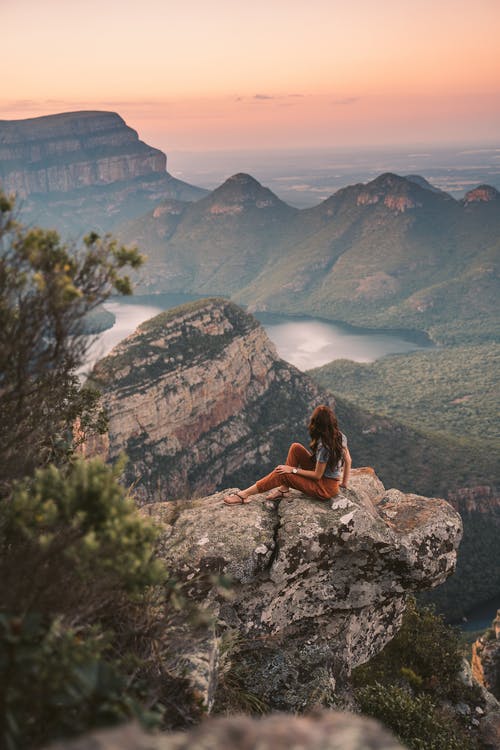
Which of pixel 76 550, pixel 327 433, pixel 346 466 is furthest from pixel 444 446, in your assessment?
pixel 76 550

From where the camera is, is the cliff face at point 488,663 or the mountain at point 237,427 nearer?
the cliff face at point 488,663

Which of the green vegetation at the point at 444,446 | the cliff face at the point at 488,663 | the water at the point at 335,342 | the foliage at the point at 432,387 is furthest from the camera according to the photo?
the water at the point at 335,342

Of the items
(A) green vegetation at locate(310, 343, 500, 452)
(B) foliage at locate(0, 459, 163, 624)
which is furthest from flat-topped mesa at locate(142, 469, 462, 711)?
(A) green vegetation at locate(310, 343, 500, 452)

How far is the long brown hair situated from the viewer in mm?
8742

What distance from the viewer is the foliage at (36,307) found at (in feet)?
17.4

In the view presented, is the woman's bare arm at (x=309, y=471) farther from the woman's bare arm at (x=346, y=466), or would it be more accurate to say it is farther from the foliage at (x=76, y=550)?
the foliage at (x=76, y=550)

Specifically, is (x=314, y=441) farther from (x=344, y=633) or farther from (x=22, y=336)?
(x=22, y=336)

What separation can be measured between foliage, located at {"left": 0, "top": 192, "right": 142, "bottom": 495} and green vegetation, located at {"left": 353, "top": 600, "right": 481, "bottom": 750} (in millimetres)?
8335

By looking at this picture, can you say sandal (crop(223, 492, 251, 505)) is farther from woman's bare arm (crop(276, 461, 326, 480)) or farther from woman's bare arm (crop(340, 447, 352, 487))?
woman's bare arm (crop(340, 447, 352, 487))

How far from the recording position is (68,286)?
4961 mm

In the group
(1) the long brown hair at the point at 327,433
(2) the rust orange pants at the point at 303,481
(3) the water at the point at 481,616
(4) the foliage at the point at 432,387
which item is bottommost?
(3) the water at the point at 481,616

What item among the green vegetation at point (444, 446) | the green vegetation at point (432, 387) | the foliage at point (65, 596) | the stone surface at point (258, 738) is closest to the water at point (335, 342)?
the green vegetation at point (432, 387)

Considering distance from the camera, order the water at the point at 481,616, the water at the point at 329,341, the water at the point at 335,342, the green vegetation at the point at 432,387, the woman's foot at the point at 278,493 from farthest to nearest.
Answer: the water at the point at 329,341 < the water at the point at 335,342 < the green vegetation at the point at 432,387 < the water at the point at 481,616 < the woman's foot at the point at 278,493

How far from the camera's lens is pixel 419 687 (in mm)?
11875
